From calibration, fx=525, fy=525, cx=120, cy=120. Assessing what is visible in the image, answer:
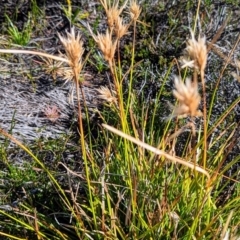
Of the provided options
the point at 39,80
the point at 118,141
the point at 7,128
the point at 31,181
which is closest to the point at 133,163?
the point at 118,141

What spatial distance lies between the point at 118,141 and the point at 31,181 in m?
0.46

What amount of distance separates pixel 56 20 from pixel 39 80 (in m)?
0.51

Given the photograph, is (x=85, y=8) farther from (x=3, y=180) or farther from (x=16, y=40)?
(x=3, y=180)

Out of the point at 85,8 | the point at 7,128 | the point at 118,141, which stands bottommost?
the point at 7,128

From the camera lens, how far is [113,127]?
1700 mm

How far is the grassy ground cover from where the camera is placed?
185 cm

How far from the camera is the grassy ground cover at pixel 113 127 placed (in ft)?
6.07

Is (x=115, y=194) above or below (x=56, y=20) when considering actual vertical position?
below

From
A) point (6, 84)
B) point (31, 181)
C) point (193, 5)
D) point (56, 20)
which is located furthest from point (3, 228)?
point (193, 5)

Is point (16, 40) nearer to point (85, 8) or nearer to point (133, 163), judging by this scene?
point (85, 8)

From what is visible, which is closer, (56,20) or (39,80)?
(39,80)

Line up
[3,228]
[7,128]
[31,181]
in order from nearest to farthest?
[3,228], [31,181], [7,128]

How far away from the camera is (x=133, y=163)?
1.95 metres

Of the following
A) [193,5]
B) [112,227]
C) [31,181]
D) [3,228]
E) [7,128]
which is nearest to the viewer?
[112,227]
